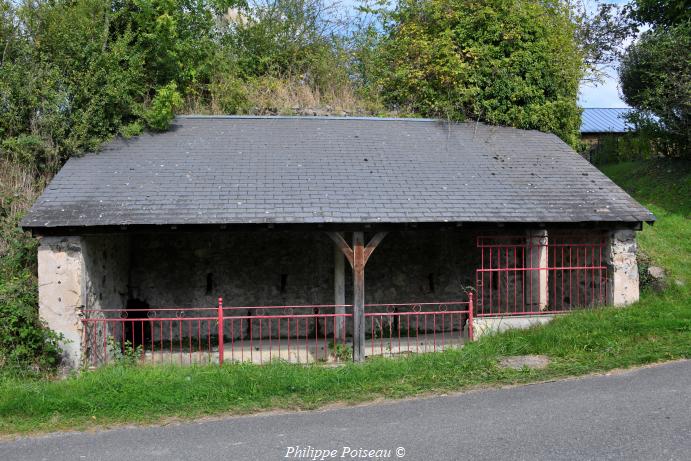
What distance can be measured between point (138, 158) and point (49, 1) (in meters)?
4.63

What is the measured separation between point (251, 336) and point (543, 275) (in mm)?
4838

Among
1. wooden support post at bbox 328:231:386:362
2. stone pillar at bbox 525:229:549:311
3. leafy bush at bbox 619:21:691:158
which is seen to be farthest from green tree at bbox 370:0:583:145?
wooden support post at bbox 328:231:386:362

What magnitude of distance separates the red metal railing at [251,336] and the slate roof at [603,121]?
14.1 metres

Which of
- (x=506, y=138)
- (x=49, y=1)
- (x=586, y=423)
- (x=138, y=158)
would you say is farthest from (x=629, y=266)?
(x=49, y=1)

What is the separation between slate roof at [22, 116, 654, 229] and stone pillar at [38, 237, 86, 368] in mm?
448

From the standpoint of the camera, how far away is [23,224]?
7348mm

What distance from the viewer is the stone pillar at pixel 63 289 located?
25.0 ft

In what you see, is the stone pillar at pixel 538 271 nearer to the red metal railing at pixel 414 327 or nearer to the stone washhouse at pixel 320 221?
the stone washhouse at pixel 320 221

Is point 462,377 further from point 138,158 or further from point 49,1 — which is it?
point 49,1

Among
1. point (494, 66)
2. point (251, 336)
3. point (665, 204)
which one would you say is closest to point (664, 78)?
point (665, 204)

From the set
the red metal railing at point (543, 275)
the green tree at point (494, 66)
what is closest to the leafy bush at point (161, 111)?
the green tree at point (494, 66)

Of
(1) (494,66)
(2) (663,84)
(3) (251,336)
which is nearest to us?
(3) (251,336)

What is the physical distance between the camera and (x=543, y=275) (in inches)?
369

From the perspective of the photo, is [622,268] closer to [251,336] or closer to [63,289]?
[251,336]
